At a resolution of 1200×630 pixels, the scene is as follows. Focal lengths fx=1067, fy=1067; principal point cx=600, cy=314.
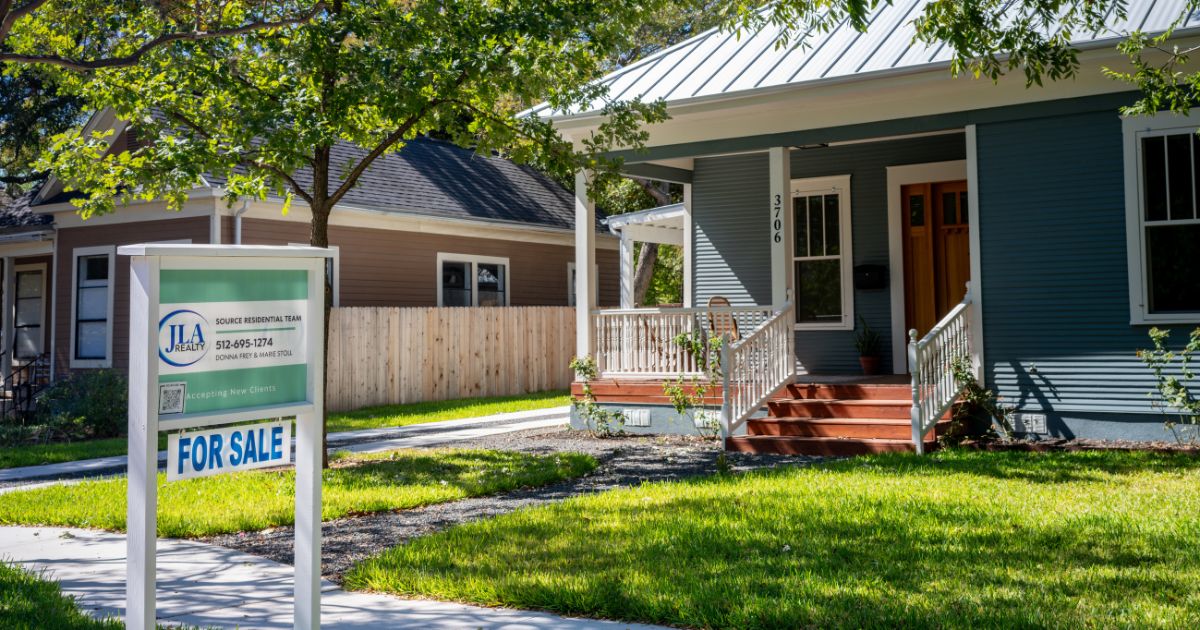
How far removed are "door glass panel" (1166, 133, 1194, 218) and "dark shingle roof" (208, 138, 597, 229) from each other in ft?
40.8

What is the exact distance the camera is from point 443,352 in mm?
20109

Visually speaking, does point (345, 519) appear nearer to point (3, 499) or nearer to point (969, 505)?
point (3, 499)

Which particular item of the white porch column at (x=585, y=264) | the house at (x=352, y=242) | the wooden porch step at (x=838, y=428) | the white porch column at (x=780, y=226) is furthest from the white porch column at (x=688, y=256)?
the house at (x=352, y=242)

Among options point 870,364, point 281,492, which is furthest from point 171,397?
point 870,364

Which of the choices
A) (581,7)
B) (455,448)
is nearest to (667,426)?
(455,448)

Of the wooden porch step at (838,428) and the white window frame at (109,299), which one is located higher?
the white window frame at (109,299)

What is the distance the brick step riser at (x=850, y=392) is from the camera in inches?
460

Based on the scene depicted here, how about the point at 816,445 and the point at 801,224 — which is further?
the point at 801,224

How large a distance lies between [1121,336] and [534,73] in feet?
21.0

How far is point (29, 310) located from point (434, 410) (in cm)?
904

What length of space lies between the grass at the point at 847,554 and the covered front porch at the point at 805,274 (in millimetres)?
3060

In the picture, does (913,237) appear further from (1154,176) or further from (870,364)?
(1154,176)

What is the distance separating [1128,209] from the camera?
1061cm

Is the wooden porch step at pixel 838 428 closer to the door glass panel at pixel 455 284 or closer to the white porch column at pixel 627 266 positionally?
the white porch column at pixel 627 266
